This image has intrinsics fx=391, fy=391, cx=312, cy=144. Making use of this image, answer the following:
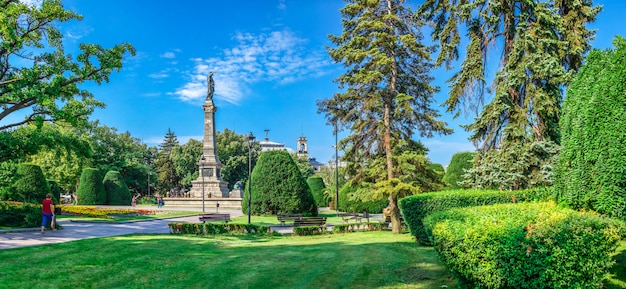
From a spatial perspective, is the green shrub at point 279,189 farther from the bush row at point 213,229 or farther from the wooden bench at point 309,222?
the bush row at point 213,229

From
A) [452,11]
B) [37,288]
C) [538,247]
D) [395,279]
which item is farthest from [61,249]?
[452,11]

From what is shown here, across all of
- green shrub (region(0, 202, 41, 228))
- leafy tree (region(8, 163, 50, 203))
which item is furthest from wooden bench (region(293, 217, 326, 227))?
leafy tree (region(8, 163, 50, 203))

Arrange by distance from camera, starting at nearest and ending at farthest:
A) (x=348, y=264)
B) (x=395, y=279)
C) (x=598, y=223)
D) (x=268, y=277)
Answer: (x=598, y=223), (x=395, y=279), (x=268, y=277), (x=348, y=264)

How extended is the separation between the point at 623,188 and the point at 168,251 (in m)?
10.7

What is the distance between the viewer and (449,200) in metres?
11.7

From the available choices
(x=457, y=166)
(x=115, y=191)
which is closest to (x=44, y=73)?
(x=457, y=166)

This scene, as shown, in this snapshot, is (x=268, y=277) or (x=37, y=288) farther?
(x=268, y=277)

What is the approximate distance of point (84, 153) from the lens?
57.2 ft

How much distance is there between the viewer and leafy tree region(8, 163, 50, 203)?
27.7m

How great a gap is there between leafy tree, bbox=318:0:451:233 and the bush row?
5.12 metres

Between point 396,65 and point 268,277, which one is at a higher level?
point 396,65

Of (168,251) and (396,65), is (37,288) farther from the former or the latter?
(396,65)

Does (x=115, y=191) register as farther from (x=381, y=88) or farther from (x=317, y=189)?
(x=381, y=88)

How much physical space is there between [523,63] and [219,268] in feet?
38.4
